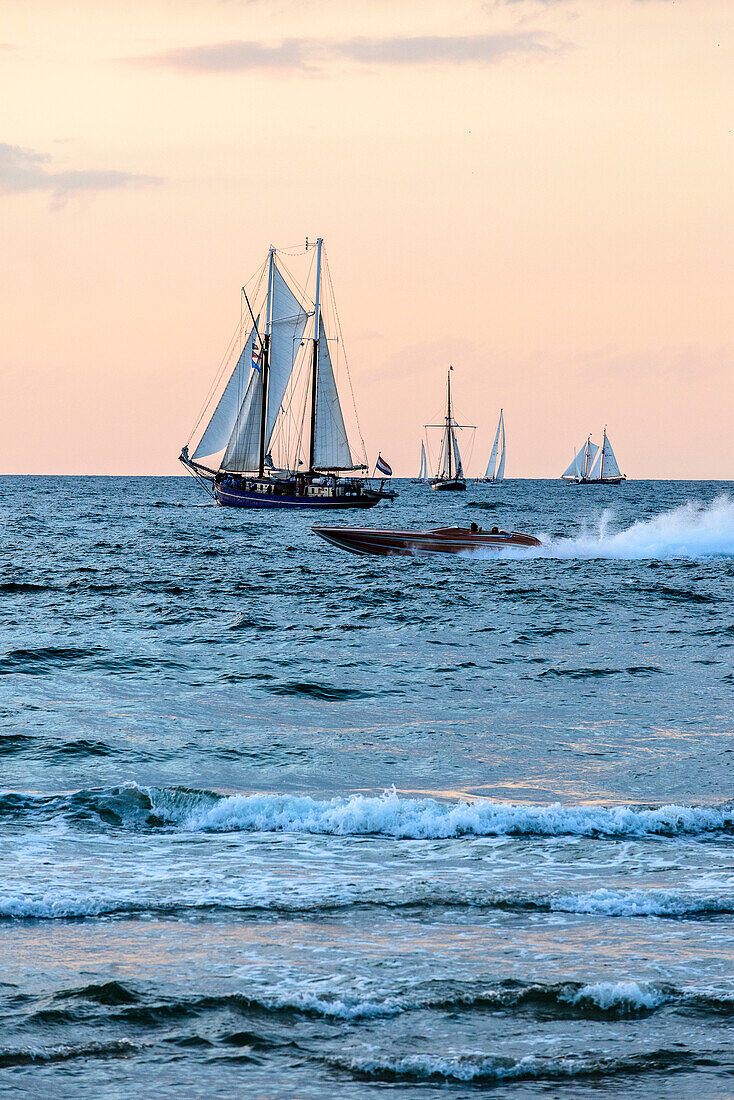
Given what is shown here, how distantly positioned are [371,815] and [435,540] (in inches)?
1529

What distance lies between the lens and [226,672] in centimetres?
2184

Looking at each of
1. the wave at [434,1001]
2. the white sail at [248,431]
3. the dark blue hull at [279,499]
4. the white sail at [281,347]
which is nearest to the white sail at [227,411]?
the white sail at [248,431]

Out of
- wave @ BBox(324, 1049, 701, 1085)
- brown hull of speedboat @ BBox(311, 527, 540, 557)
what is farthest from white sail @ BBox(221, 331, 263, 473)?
wave @ BBox(324, 1049, 701, 1085)

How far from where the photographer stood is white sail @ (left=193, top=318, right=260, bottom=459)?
93.6m

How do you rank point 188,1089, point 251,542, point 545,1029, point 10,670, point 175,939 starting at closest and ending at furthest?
point 188,1089, point 545,1029, point 175,939, point 10,670, point 251,542

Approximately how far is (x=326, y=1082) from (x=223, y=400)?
89511mm

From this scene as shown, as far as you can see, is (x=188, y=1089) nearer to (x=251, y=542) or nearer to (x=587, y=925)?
(x=587, y=925)

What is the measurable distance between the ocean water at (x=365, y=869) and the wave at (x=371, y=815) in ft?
0.12

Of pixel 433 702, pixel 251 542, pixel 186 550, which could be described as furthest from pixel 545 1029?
pixel 251 542

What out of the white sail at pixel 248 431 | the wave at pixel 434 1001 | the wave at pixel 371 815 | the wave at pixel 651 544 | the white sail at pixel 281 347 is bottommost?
the wave at pixel 371 815

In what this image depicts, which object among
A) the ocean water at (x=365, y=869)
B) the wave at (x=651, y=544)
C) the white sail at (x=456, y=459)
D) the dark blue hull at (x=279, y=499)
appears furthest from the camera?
the white sail at (x=456, y=459)

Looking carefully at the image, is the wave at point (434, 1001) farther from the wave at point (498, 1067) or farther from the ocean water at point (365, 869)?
the wave at point (498, 1067)

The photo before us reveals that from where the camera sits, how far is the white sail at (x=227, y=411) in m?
93.6

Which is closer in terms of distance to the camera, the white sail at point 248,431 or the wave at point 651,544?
the wave at point 651,544
